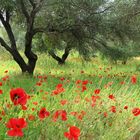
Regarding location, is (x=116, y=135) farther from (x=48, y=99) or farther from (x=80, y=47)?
(x=80, y=47)

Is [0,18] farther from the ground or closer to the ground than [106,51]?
farther from the ground

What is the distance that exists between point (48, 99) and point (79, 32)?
9.06m

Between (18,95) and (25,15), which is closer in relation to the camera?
(18,95)

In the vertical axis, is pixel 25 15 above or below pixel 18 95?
above

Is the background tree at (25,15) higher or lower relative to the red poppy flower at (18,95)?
higher

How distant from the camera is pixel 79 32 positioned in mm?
14930

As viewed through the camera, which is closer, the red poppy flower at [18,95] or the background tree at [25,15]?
the red poppy flower at [18,95]

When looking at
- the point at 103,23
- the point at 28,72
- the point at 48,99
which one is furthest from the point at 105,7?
the point at 48,99

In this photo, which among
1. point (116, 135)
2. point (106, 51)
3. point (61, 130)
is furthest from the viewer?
point (106, 51)

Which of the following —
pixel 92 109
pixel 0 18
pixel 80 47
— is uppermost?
pixel 0 18

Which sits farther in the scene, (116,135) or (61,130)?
(116,135)

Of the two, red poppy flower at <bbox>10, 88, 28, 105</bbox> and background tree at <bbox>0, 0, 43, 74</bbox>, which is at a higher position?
background tree at <bbox>0, 0, 43, 74</bbox>

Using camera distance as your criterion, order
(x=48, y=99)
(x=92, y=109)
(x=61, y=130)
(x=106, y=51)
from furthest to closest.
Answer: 1. (x=106, y=51)
2. (x=48, y=99)
3. (x=92, y=109)
4. (x=61, y=130)

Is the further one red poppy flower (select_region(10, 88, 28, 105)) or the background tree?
the background tree
